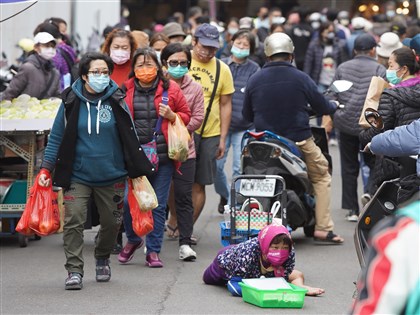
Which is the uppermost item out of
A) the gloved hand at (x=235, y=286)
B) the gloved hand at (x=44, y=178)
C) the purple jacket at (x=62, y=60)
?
the purple jacket at (x=62, y=60)

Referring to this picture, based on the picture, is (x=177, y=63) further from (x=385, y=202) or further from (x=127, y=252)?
(x=385, y=202)

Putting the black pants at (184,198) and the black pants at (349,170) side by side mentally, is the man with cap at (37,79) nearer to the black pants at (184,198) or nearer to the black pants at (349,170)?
the black pants at (184,198)

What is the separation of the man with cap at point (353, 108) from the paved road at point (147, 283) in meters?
1.05

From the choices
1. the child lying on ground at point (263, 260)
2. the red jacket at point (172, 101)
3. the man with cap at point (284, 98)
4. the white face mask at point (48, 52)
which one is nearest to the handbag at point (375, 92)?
the man with cap at point (284, 98)

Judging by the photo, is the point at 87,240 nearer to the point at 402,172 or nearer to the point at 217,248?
the point at 217,248

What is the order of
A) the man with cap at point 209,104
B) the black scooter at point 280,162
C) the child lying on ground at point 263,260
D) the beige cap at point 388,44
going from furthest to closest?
1. the beige cap at point 388,44
2. the man with cap at point 209,104
3. the black scooter at point 280,162
4. the child lying on ground at point 263,260

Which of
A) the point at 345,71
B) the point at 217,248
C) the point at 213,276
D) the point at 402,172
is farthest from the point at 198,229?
the point at 402,172

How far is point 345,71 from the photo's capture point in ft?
37.1

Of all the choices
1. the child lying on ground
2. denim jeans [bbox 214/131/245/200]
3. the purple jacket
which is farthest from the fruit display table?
the child lying on ground

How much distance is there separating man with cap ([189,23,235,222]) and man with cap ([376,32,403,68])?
2.63 m

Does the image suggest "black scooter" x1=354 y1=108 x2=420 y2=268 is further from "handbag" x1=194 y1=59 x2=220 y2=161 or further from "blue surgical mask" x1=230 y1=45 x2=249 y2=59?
"blue surgical mask" x1=230 y1=45 x2=249 y2=59

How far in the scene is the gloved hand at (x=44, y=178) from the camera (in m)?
7.88

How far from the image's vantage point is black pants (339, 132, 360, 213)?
38.1 ft

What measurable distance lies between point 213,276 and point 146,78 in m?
1.73
